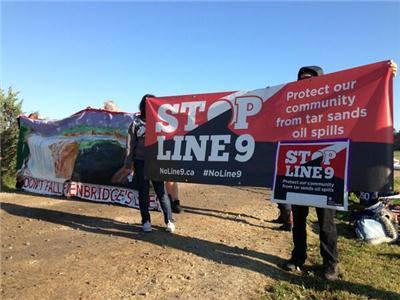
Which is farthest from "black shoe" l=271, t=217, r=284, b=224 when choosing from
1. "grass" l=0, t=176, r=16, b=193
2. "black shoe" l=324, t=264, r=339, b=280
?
"grass" l=0, t=176, r=16, b=193

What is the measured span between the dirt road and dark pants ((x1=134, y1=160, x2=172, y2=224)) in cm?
28

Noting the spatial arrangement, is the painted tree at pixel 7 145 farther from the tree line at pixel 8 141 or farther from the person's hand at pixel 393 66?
the person's hand at pixel 393 66

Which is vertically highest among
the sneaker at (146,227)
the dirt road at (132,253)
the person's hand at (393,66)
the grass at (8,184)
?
the person's hand at (393,66)

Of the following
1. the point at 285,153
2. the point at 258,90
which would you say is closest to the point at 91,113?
the point at 258,90

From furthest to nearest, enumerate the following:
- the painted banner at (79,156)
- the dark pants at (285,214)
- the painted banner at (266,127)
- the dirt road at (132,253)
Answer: the painted banner at (79,156) → the dark pants at (285,214) → the painted banner at (266,127) → the dirt road at (132,253)

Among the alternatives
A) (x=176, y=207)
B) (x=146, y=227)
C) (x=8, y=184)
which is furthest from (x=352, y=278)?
(x=8, y=184)

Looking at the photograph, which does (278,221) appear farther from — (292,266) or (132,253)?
(132,253)

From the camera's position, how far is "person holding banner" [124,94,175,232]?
699cm

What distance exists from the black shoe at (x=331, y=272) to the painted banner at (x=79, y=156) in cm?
427

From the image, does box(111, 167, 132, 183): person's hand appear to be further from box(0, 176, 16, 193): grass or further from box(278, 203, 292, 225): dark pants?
box(278, 203, 292, 225): dark pants

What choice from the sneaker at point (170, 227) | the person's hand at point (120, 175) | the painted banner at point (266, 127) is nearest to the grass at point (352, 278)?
the painted banner at point (266, 127)

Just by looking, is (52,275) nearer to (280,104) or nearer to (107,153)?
(280,104)

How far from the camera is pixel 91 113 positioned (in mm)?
10234

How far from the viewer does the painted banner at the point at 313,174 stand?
16.8 feet
